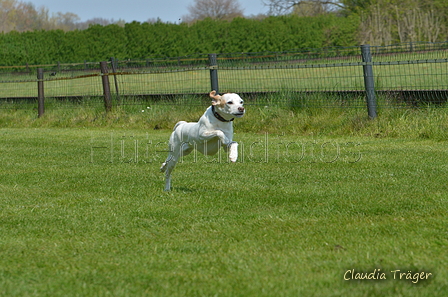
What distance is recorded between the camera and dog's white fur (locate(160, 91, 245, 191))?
6.27 meters

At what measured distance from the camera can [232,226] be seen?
5.29 m

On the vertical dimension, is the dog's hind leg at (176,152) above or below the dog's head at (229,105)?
below

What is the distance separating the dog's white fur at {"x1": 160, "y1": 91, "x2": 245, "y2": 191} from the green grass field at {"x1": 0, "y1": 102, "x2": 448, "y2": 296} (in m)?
0.54

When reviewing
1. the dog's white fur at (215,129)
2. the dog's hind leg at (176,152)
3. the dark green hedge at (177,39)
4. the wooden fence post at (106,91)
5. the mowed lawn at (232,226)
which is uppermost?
the dark green hedge at (177,39)

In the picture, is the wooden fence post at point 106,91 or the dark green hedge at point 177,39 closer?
the wooden fence post at point 106,91

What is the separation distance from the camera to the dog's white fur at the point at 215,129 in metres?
6.27

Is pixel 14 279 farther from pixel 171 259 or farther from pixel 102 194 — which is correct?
pixel 102 194

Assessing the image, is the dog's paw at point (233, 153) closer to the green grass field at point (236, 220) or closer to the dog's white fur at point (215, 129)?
the dog's white fur at point (215, 129)

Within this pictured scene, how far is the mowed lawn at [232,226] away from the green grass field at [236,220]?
0.05 feet

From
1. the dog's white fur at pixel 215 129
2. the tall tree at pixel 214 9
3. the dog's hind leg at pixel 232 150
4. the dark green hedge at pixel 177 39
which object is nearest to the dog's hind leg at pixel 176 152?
the dog's white fur at pixel 215 129

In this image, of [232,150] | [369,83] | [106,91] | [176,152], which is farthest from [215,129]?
[106,91]

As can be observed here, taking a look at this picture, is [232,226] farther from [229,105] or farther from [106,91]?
[106,91]

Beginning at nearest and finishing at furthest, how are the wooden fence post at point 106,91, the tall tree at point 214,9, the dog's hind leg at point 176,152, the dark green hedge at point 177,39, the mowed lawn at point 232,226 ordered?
the mowed lawn at point 232,226
the dog's hind leg at point 176,152
the wooden fence post at point 106,91
the dark green hedge at point 177,39
the tall tree at point 214,9

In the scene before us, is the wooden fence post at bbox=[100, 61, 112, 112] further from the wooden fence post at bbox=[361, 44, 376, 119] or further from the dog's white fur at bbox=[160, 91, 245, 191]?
the dog's white fur at bbox=[160, 91, 245, 191]
